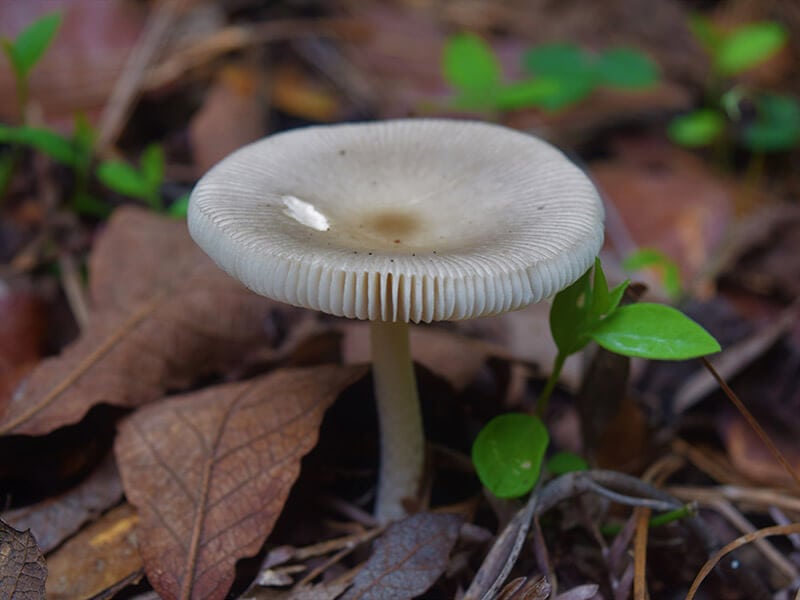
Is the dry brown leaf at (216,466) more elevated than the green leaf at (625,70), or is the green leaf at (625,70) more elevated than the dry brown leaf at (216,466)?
the green leaf at (625,70)

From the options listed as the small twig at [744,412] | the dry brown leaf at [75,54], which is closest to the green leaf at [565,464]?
the small twig at [744,412]

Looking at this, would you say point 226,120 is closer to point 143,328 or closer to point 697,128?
point 143,328

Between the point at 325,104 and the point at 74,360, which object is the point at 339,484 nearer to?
the point at 74,360

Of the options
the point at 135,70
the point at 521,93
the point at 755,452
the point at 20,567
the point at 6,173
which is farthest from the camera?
the point at 135,70

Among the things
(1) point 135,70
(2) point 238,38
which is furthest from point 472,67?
(1) point 135,70

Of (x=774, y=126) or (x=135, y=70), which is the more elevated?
(x=135, y=70)

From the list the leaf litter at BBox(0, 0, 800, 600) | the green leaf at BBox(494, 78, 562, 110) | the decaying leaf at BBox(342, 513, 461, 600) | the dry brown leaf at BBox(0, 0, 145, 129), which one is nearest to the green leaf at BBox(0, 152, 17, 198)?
the leaf litter at BBox(0, 0, 800, 600)

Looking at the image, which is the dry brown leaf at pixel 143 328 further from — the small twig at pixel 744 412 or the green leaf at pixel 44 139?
the small twig at pixel 744 412
